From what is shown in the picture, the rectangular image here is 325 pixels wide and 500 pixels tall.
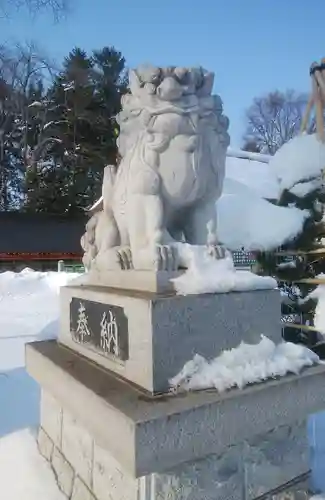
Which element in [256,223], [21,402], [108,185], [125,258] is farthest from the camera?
[256,223]

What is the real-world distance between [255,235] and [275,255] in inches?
15.7

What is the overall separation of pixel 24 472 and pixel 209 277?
136 centimetres

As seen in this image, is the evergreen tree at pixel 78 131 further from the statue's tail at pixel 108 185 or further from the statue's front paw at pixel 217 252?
the statue's front paw at pixel 217 252

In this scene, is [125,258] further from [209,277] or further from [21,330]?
[21,330]

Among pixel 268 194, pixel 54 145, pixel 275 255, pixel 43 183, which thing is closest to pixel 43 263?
pixel 43 183

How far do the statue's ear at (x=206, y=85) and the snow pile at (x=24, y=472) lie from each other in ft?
6.26

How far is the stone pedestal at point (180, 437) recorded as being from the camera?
4.13 ft

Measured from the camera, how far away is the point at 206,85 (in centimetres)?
180

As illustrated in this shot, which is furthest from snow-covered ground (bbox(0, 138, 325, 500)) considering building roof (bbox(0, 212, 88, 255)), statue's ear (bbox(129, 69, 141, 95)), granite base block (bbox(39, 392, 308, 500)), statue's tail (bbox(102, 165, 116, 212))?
building roof (bbox(0, 212, 88, 255))

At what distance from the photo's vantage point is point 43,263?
1359 centimetres

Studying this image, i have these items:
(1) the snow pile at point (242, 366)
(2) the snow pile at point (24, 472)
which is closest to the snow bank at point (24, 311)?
(2) the snow pile at point (24, 472)

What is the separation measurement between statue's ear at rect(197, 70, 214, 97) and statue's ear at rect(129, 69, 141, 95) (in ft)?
0.91

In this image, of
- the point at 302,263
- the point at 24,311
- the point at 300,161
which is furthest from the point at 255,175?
the point at 24,311

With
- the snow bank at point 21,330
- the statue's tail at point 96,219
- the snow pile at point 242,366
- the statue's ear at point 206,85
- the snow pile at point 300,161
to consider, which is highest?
the snow pile at point 300,161
